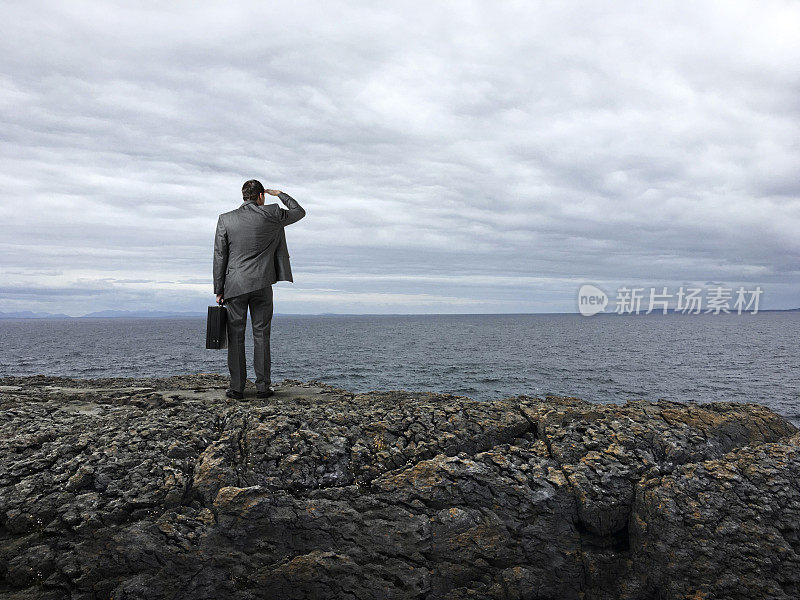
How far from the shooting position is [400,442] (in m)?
5.91

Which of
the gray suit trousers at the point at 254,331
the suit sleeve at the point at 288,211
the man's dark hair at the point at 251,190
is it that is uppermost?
the man's dark hair at the point at 251,190

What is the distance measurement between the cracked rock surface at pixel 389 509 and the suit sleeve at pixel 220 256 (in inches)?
91.5

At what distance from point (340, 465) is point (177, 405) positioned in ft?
9.65

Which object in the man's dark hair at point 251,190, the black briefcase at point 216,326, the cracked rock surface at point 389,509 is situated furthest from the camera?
the man's dark hair at point 251,190

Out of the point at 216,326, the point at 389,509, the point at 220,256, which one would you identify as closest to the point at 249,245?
the point at 220,256

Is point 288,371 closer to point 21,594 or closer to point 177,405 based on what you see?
point 177,405

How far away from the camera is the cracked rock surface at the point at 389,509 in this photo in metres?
4.75

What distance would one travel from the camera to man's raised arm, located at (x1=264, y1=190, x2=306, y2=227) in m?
7.75

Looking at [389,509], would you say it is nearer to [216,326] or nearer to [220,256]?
[216,326]

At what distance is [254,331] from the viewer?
7.79m

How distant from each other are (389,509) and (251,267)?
167 inches

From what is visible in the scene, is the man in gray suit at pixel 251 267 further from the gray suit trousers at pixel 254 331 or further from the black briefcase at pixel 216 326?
the black briefcase at pixel 216 326

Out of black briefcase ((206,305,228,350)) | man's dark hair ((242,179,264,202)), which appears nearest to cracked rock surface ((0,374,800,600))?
black briefcase ((206,305,228,350))

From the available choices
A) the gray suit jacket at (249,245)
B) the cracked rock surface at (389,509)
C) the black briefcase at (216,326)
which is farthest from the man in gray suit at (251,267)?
the cracked rock surface at (389,509)
